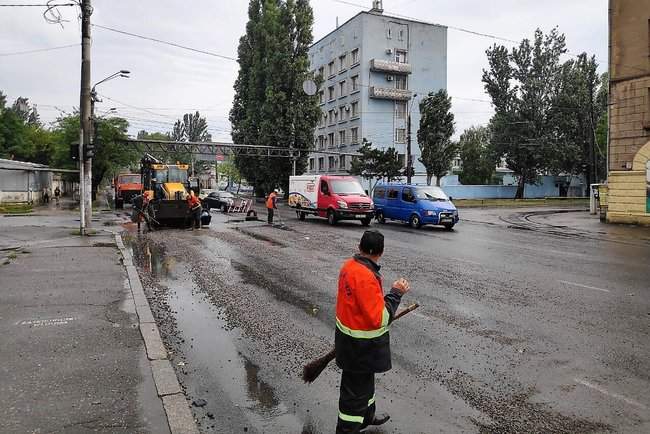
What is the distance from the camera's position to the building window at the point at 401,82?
55562mm

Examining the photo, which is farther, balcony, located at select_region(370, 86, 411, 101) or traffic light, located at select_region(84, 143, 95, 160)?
balcony, located at select_region(370, 86, 411, 101)

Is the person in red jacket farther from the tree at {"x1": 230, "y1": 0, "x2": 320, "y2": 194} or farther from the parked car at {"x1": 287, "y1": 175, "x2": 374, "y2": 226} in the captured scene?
the tree at {"x1": 230, "y1": 0, "x2": 320, "y2": 194}

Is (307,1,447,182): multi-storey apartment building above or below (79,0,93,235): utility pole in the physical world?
above

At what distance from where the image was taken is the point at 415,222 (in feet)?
76.0

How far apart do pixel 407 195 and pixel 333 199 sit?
133 inches

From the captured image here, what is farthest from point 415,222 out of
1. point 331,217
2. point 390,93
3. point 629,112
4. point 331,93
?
point 331,93

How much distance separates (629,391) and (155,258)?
437 inches

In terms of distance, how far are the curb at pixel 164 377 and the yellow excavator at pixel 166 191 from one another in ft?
44.6

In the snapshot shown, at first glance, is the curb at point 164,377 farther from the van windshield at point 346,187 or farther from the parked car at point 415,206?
the van windshield at point 346,187

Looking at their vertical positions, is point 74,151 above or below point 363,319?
above

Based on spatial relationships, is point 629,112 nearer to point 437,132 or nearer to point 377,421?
point 437,132

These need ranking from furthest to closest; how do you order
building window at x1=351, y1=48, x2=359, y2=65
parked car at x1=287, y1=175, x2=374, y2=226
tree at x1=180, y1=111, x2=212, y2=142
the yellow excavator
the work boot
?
tree at x1=180, y1=111, x2=212, y2=142
building window at x1=351, y1=48, x2=359, y2=65
parked car at x1=287, y1=175, x2=374, y2=226
the yellow excavator
the work boot

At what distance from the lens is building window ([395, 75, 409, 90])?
5556 centimetres

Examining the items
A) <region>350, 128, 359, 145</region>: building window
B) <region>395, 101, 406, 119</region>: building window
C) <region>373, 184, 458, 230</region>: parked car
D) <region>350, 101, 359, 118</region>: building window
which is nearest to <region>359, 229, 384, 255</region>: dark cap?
<region>373, 184, 458, 230</region>: parked car
